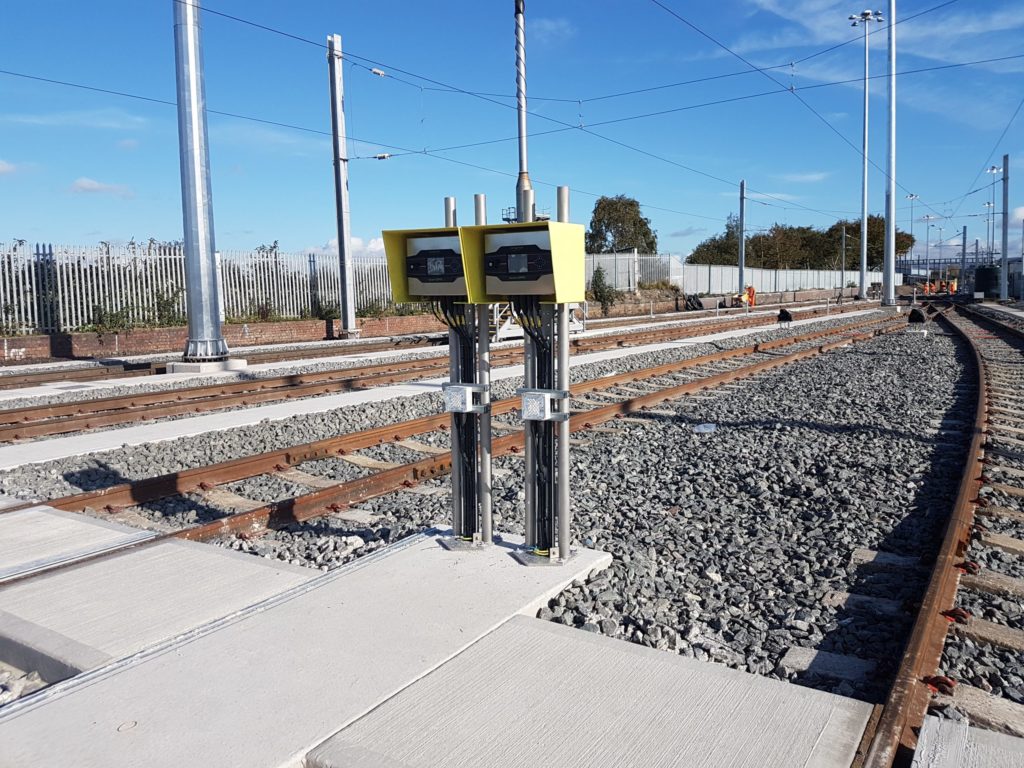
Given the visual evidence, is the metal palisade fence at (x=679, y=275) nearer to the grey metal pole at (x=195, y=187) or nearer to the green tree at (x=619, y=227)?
the green tree at (x=619, y=227)

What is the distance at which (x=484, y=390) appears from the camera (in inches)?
200

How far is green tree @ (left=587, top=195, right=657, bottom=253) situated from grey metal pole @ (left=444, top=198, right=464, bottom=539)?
71234mm

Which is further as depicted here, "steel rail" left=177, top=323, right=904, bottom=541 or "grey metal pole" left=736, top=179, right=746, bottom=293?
"grey metal pole" left=736, top=179, right=746, bottom=293

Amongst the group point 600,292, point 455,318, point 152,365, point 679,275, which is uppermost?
point 679,275

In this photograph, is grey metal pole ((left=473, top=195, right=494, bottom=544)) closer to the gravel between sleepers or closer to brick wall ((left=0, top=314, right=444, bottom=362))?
the gravel between sleepers

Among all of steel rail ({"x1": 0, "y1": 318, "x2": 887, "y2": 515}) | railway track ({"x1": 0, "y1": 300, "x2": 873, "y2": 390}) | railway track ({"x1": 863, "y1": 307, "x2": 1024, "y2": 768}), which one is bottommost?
railway track ({"x1": 863, "y1": 307, "x2": 1024, "y2": 768})

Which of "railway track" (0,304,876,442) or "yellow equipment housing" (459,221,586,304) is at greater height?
"yellow equipment housing" (459,221,586,304)

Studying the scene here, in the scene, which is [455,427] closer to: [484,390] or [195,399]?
[484,390]

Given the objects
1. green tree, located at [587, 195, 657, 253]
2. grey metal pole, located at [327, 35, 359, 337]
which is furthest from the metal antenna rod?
grey metal pole, located at [327, 35, 359, 337]

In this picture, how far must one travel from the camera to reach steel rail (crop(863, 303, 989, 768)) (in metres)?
3.08

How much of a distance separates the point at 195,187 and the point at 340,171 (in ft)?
28.6

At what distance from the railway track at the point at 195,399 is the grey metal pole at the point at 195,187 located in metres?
3.60

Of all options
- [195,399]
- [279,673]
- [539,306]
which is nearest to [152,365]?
[195,399]

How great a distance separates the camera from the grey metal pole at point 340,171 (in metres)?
→ 25.5
